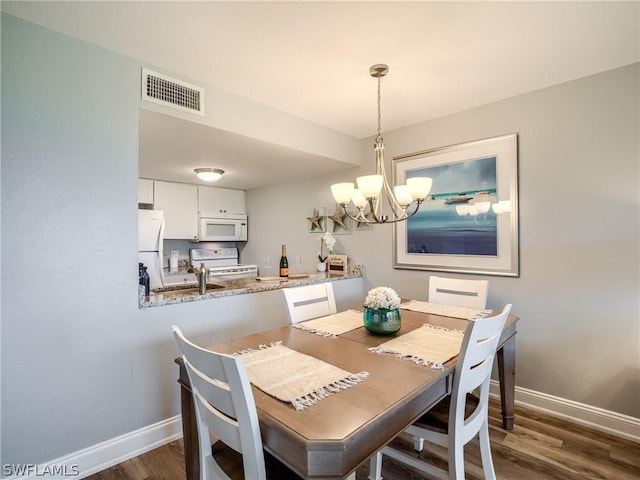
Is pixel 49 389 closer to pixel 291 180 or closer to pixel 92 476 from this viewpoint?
pixel 92 476

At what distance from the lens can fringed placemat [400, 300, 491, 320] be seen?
206 centimetres

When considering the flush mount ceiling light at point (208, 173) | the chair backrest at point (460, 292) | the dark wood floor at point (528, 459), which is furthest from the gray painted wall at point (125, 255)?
the flush mount ceiling light at point (208, 173)

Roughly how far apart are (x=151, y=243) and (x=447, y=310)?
3.07 meters

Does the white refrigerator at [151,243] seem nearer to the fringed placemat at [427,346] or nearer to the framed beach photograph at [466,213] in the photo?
the framed beach photograph at [466,213]

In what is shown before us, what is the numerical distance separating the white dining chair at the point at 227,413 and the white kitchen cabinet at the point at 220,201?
12.5 feet

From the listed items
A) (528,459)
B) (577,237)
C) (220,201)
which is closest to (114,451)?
(528,459)

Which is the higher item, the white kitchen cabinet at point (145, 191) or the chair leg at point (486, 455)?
the white kitchen cabinet at point (145, 191)

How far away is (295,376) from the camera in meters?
1.20

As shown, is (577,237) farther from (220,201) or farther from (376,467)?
(220,201)

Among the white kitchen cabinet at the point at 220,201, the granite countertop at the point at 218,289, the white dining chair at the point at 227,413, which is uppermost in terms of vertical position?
the white kitchen cabinet at the point at 220,201

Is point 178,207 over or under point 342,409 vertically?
over

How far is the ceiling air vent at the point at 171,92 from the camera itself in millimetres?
1948

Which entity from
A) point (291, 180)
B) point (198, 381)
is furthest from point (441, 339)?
point (291, 180)

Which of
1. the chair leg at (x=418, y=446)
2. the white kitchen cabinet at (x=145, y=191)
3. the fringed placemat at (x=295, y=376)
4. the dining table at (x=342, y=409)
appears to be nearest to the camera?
the dining table at (x=342, y=409)
